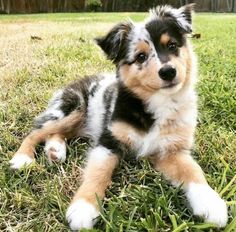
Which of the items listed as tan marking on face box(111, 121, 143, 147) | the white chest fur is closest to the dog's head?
the white chest fur

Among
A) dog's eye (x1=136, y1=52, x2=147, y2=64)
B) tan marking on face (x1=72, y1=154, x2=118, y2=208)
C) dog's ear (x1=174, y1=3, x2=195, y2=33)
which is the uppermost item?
dog's ear (x1=174, y1=3, x2=195, y2=33)

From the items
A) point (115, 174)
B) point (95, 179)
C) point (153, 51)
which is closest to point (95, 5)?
point (153, 51)

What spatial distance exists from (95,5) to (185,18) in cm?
2211

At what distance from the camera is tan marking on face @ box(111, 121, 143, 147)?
3584mm

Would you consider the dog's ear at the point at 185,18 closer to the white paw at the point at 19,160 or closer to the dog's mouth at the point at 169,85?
the dog's mouth at the point at 169,85

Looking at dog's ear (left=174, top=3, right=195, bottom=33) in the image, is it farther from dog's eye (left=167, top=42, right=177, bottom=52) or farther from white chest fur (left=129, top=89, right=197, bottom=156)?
white chest fur (left=129, top=89, right=197, bottom=156)

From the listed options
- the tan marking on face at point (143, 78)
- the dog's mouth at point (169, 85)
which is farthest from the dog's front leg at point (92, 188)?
the dog's mouth at point (169, 85)

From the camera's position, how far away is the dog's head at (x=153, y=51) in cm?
350

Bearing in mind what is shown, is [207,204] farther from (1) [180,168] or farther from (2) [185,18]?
(2) [185,18]

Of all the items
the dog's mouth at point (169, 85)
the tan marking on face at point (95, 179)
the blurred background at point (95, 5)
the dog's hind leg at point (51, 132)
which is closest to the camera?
the tan marking on face at point (95, 179)

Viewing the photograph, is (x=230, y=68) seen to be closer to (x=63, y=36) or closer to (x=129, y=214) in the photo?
(x=129, y=214)

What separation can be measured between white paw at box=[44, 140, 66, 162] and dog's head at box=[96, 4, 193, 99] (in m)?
0.72

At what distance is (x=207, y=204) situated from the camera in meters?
2.89

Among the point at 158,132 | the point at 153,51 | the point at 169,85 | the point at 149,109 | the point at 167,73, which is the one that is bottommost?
the point at 158,132
